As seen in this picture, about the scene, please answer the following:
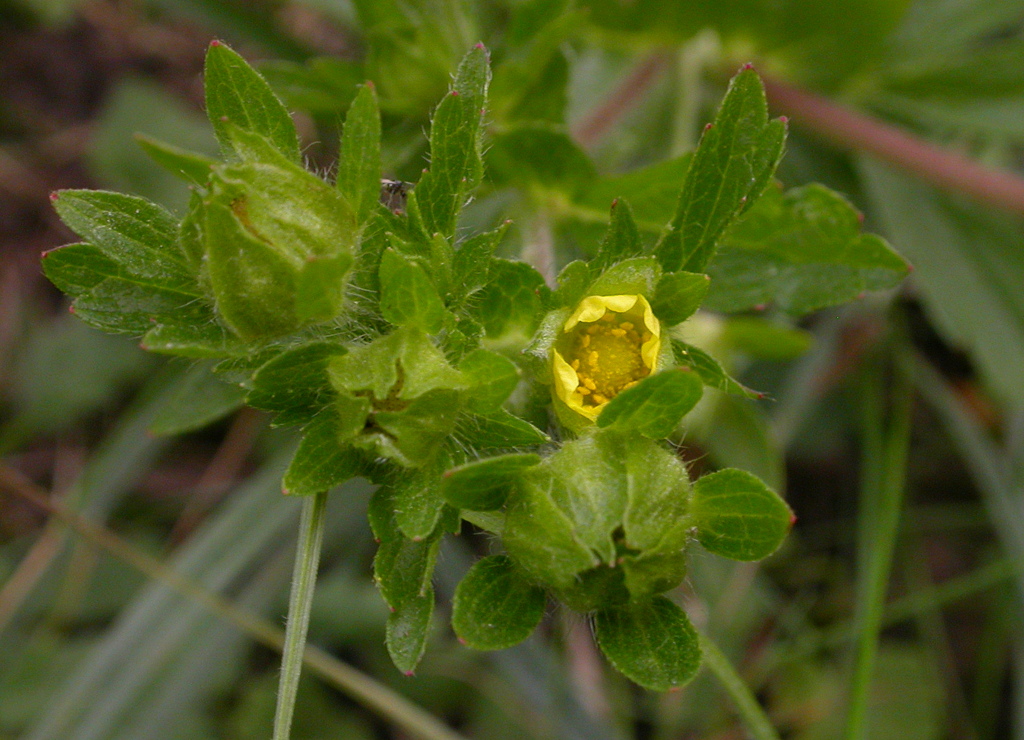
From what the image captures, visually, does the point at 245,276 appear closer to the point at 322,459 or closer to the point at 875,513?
the point at 322,459

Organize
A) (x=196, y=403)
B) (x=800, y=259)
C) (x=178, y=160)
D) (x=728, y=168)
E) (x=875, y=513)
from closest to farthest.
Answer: (x=728, y=168) < (x=178, y=160) < (x=196, y=403) < (x=800, y=259) < (x=875, y=513)

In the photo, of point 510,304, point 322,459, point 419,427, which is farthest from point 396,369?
point 510,304

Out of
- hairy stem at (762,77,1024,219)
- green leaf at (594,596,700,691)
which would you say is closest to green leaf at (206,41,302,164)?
green leaf at (594,596,700,691)

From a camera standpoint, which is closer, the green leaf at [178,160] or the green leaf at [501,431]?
the green leaf at [501,431]

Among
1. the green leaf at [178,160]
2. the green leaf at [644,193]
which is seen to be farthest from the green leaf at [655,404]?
the green leaf at [178,160]

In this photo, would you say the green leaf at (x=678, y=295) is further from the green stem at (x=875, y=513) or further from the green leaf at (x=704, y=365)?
the green stem at (x=875, y=513)

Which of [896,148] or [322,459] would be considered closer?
[322,459]

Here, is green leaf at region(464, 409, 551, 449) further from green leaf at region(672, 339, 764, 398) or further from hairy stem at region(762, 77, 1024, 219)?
hairy stem at region(762, 77, 1024, 219)
